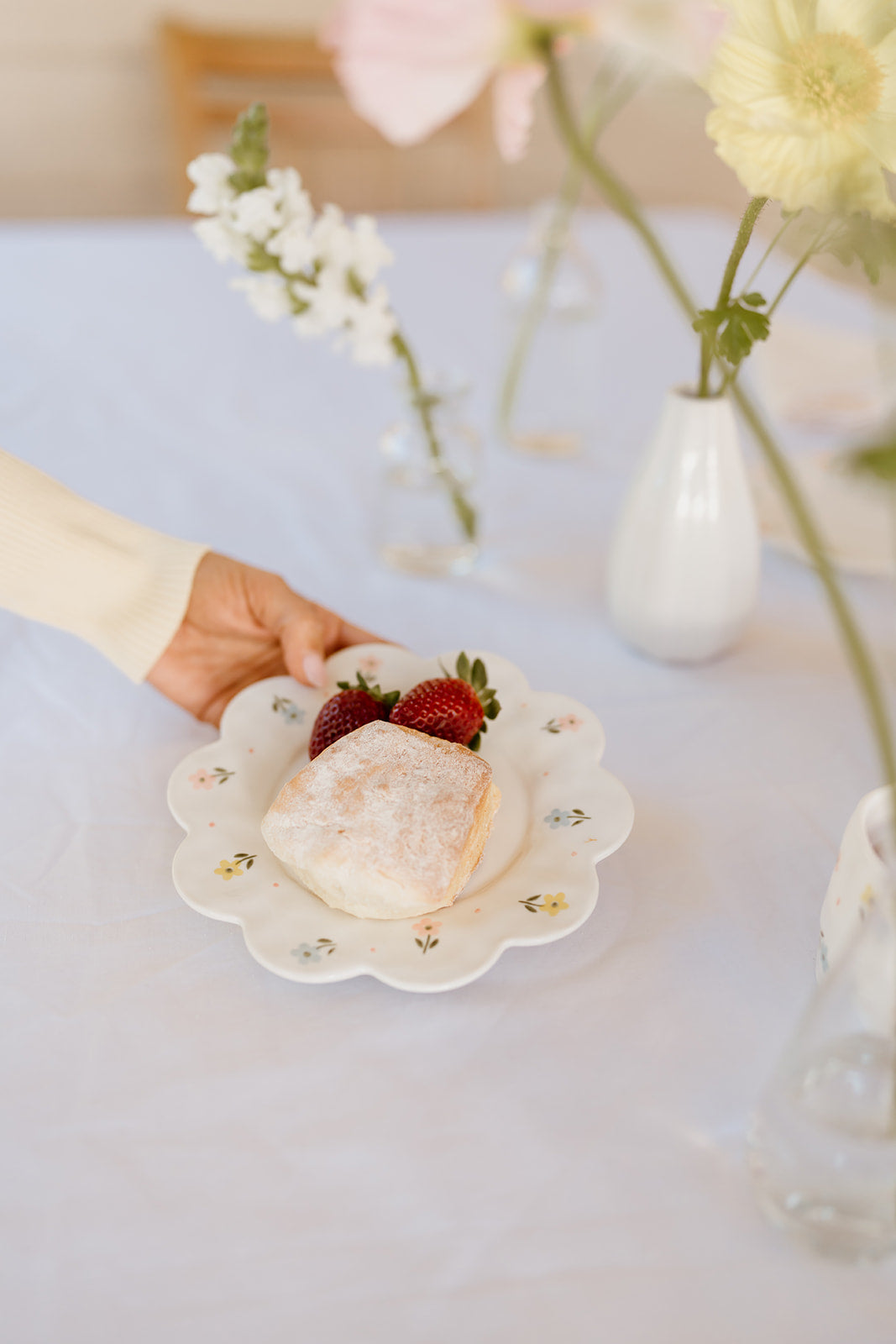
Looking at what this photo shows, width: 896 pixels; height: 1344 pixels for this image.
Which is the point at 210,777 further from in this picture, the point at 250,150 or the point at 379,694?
the point at 250,150

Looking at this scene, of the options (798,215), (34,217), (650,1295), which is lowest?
(650,1295)

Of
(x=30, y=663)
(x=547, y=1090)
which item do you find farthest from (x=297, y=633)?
(x=547, y=1090)

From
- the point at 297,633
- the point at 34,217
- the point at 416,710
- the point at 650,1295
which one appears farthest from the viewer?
the point at 34,217

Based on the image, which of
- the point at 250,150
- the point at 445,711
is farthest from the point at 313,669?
the point at 250,150

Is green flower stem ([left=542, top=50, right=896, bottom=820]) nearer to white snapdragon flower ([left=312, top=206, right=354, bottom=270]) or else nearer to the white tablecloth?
the white tablecloth

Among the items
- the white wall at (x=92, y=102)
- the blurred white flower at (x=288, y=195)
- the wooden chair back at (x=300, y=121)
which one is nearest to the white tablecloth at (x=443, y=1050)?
the blurred white flower at (x=288, y=195)

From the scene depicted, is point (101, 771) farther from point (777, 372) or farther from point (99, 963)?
point (777, 372)

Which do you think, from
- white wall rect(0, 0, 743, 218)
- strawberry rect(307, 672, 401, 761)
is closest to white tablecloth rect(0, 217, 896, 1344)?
strawberry rect(307, 672, 401, 761)
